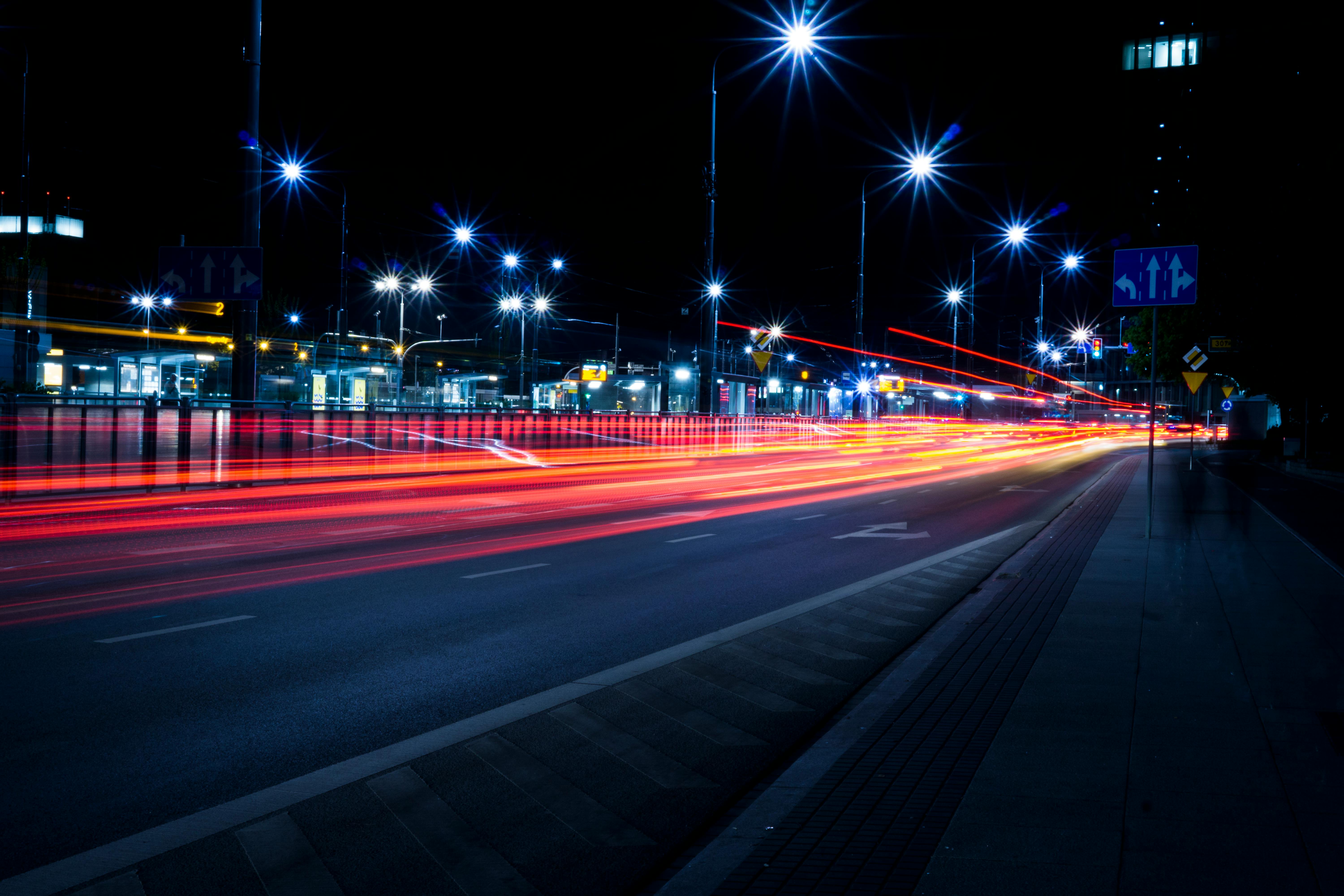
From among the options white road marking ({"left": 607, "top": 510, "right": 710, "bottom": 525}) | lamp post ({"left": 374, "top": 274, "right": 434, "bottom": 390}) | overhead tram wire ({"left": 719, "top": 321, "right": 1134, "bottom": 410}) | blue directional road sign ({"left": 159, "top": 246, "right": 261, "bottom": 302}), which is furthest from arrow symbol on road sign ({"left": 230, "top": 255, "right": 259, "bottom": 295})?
overhead tram wire ({"left": 719, "top": 321, "right": 1134, "bottom": 410})

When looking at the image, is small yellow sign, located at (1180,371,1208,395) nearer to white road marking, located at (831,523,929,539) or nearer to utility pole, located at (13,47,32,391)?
white road marking, located at (831,523,929,539)

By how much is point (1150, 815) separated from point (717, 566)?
25.9 ft

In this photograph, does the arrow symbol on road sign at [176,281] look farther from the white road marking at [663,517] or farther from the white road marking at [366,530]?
the white road marking at [663,517]

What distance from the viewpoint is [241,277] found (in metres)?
16.9

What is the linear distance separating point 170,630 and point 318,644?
4.13 feet

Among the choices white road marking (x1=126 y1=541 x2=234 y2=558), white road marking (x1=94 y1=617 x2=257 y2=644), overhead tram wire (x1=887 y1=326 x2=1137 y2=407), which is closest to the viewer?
white road marking (x1=94 y1=617 x2=257 y2=644)

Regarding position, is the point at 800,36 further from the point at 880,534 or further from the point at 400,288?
the point at 400,288

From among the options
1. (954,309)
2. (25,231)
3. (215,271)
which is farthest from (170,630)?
(954,309)

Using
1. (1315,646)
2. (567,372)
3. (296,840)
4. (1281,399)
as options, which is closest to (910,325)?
(567,372)

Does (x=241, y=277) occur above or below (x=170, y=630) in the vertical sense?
above

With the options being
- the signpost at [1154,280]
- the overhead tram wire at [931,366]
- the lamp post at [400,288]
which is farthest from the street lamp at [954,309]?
the signpost at [1154,280]

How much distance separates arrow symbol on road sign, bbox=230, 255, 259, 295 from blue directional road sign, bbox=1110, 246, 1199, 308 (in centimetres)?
1293

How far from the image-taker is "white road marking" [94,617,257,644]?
300 inches

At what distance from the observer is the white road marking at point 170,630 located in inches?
300
